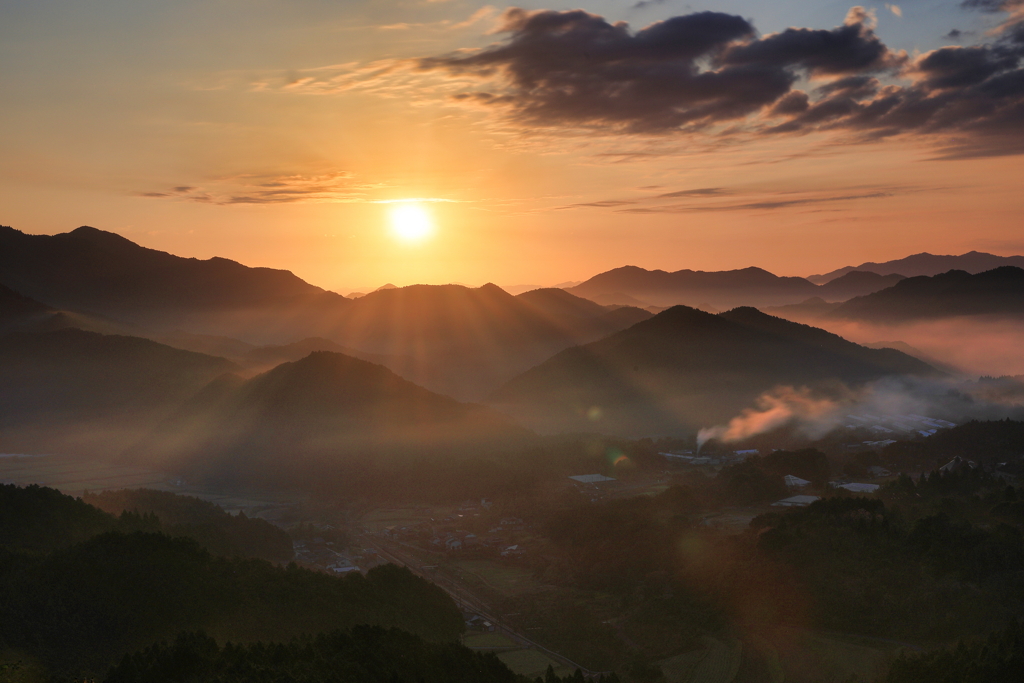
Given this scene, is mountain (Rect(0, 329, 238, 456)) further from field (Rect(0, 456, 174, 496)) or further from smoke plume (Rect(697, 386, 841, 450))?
smoke plume (Rect(697, 386, 841, 450))

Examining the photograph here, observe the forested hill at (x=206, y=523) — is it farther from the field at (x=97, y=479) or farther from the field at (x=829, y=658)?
the field at (x=829, y=658)

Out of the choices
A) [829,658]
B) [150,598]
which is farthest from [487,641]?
[829,658]

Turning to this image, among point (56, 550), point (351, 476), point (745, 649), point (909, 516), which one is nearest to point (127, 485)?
point (351, 476)

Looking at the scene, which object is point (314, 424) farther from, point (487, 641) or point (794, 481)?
point (487, 641)

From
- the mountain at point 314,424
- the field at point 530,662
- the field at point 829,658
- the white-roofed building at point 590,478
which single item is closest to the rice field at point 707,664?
the field at point 829,658

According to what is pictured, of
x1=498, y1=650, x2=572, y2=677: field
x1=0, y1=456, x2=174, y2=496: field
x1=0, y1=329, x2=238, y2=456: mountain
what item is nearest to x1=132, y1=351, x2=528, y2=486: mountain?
x1=0, y1=456, x2=174, y2=496: field

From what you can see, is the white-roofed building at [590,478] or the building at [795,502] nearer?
the building at [795,502]
